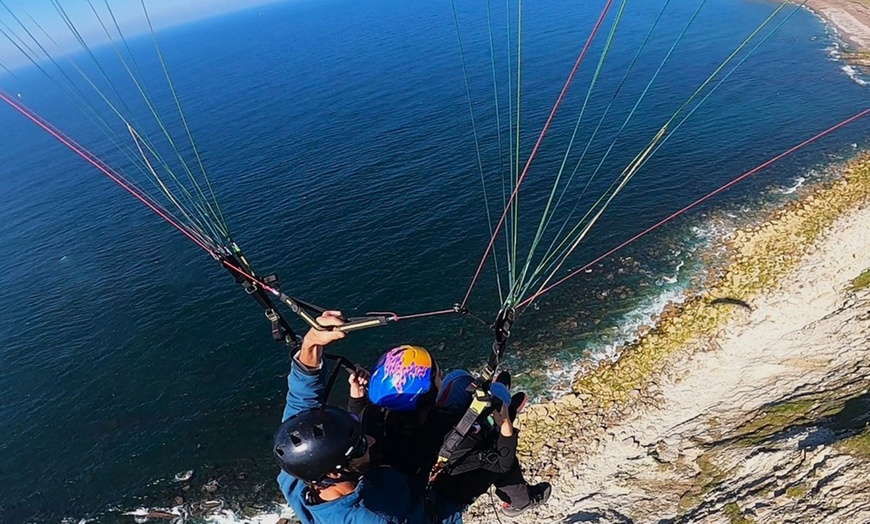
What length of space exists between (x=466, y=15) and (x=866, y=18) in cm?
6863

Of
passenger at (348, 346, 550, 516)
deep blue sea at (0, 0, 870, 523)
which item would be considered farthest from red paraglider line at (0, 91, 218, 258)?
deep blue sea at (0, 0, 870, 523)

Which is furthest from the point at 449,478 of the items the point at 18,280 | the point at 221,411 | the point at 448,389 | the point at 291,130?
the point at 291,130

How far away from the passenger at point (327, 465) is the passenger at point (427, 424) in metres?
0.82

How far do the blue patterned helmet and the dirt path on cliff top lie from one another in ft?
36.2

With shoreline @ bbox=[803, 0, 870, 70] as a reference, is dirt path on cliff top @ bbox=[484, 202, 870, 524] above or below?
below

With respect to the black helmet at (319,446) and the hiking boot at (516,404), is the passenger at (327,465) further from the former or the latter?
the hiking boot at (516,404)

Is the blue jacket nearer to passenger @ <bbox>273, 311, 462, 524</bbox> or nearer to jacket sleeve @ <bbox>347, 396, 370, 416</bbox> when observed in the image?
passenger @ <bbox>273, 311, 462, 524</bbox>

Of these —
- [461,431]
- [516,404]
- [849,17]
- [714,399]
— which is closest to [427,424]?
[461,431]

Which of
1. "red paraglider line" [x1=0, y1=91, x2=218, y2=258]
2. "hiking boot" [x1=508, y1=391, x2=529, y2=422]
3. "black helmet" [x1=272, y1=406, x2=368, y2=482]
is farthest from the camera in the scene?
"red paraglider line" [x1=0, y1=91, x2=218, y2=258]

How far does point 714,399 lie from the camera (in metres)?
19.2

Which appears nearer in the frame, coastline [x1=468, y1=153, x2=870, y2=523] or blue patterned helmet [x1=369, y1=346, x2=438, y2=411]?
blue patterned helmet [x1=369, y1=346, x2=438, y2=411]

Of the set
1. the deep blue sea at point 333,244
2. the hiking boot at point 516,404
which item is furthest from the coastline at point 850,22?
the hiking boot at point 516,404

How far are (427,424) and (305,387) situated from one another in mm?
1810

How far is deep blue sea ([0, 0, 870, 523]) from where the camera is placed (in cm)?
2472
